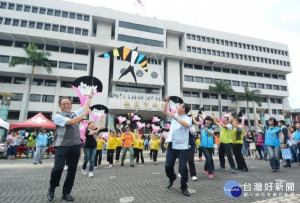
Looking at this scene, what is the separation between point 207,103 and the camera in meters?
39.4

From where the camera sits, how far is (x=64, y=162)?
3244 mm

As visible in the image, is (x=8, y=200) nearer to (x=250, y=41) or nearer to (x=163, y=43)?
(x=163, y=43)

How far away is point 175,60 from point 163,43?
4332mm

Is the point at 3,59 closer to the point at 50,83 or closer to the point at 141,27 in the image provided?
the point at 50,83

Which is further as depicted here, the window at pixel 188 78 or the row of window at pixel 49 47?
the window at pixel 188 78

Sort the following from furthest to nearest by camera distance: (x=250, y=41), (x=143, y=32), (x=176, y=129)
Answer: (x=250, y=41), (x=143, y=32), (x=176, y=129)

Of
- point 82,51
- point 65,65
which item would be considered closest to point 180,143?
point 65,65

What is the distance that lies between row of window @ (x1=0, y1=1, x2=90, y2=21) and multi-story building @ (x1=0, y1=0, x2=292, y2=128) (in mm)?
83

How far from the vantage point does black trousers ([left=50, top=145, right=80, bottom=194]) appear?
3150 millimetres

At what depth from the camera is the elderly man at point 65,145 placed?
3.15m

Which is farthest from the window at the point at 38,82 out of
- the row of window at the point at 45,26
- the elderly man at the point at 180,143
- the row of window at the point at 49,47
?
the elderly man at the point at 180,143

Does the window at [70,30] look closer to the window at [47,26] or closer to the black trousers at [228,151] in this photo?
the window at [47,26]

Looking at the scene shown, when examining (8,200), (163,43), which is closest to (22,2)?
(163,43)

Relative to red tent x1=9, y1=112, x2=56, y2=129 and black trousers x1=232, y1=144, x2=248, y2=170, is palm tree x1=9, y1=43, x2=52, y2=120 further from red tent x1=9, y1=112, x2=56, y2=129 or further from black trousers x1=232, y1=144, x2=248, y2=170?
black trousers x1=232, y1=144, x2=248, y2=170
